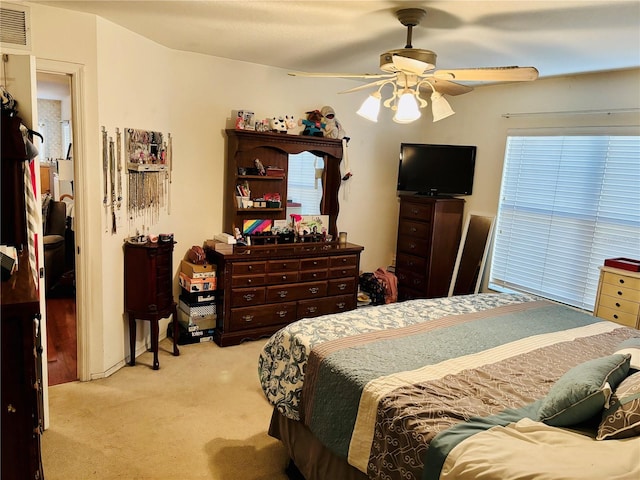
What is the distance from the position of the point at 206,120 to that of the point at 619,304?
367 cm

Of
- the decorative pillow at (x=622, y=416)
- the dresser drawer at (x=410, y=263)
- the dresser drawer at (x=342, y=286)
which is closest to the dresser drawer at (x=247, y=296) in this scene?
the dresser drawer at (x=342, y=286)

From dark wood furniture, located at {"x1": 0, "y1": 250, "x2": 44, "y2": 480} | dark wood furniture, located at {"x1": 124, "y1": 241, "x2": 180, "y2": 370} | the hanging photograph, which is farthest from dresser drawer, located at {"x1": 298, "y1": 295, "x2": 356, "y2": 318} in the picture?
dark wood furniture, located at {"x1": 0, "y1": 250, "x2": 44, "y2": 480}

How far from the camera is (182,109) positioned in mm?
3848

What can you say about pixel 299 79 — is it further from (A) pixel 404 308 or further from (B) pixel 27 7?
(A) pixel 404 308

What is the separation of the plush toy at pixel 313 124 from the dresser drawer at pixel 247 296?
1649mm

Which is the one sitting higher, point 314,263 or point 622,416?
point 622,416

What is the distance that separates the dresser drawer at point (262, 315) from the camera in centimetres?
384

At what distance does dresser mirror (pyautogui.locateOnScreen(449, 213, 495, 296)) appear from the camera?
4.51 m

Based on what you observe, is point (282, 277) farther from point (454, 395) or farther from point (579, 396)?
point (579, 396)

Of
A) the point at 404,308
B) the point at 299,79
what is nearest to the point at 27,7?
the point at 299,79

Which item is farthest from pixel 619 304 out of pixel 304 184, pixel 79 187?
pixel 79 187

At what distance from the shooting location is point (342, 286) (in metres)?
4.41

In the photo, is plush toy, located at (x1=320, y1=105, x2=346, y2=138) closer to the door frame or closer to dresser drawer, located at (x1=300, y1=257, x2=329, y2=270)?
dresser drawer, located at (x1=300, y1=257, x2=329, y2=270)

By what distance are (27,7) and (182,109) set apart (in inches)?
56.0
